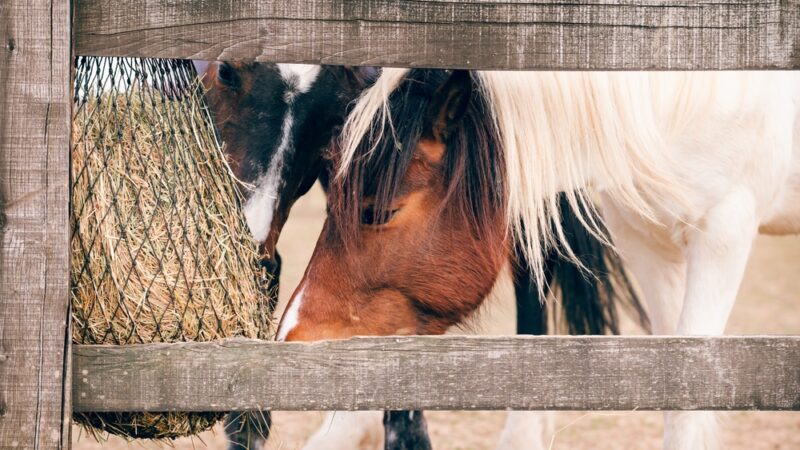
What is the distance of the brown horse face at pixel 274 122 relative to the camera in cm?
301

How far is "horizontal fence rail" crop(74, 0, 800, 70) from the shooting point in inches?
72.1

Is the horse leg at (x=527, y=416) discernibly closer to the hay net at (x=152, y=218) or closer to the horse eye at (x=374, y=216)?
the horse eye at (x=374, y=216)

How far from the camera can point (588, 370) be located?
1.97 m

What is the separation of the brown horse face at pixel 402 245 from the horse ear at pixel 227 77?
2.37ft

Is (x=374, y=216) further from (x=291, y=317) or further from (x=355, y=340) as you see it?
(x=355, y=340)

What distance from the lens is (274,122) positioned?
3.09 meters

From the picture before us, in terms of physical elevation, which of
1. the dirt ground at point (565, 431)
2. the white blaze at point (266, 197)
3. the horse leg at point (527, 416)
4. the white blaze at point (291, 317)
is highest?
the white blaze at point (266, 197)

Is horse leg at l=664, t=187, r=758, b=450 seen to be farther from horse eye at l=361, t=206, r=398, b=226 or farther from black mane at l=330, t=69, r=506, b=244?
horse eye at l=361, t=206, r=398, b=226

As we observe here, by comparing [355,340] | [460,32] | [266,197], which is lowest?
[355,340]

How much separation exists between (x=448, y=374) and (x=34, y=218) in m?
0.93

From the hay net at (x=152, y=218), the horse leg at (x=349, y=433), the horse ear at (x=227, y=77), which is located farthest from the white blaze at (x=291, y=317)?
the horse leg at (x=349, y=433)

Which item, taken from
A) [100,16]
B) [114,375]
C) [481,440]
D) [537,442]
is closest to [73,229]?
[114,375]

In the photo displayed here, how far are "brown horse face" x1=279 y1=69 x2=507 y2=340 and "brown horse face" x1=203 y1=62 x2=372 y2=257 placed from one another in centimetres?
36

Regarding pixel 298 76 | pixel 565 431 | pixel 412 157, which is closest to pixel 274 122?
pixel 298 76
